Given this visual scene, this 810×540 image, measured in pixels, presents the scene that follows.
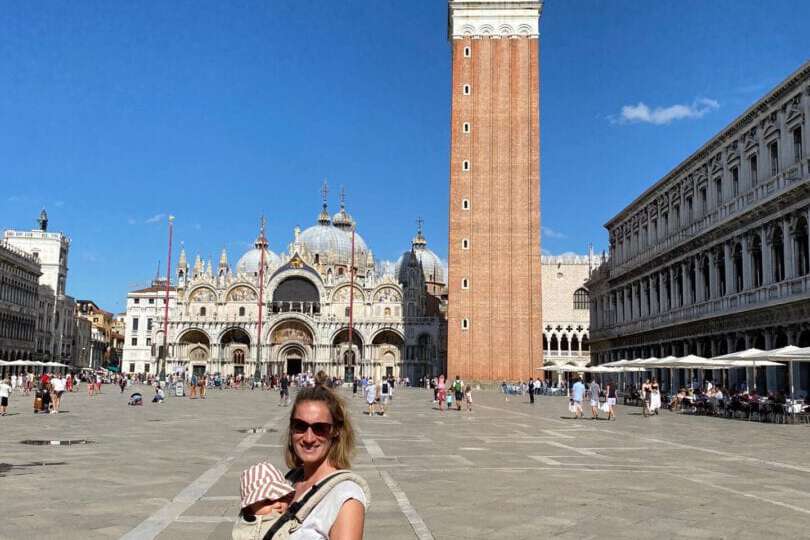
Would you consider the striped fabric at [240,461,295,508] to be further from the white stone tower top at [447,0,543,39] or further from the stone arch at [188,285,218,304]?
the stone arch at [188,285,218,304]

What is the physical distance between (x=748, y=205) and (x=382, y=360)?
50738mm

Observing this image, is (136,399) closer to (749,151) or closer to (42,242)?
(749,151)

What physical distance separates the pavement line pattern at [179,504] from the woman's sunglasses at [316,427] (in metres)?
→ 4.64

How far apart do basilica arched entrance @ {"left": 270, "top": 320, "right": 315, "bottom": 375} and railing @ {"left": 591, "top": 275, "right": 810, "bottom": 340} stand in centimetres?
3558

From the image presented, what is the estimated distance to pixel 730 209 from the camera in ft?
119

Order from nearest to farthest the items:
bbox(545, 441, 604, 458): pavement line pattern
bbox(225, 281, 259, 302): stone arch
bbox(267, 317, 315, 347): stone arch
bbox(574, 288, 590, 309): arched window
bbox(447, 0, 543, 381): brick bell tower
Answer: bbox(545, 441, 604, 458): pavement line pattern
bbox(447, 0, 543, 381): brick bell tower
bbox(574, 288, 590, 309): arched window
bbox(267, 317, 315, 347): stone arch
bbox(225, 281, 259, 302): stone arch

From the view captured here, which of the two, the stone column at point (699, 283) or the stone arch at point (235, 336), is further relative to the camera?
the stone arch at point (235, 336)

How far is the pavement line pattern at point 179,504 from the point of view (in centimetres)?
741

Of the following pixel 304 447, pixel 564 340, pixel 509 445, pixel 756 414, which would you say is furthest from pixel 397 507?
pixel 564 340

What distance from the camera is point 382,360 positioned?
80375 millimetres

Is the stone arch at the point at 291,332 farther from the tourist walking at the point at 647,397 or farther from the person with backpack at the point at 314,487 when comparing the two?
the person with backpack at the point at 314,487

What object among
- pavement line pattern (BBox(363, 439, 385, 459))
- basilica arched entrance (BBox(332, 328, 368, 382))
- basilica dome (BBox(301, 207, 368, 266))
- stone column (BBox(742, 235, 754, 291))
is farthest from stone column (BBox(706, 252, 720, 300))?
basilica dome (BBox(301, 207, 368, 266))

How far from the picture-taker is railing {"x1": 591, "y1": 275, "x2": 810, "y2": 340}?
97.4 feet

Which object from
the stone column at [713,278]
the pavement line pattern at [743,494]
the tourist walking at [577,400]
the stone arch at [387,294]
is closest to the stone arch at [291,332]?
the stone arch at [387,294]
